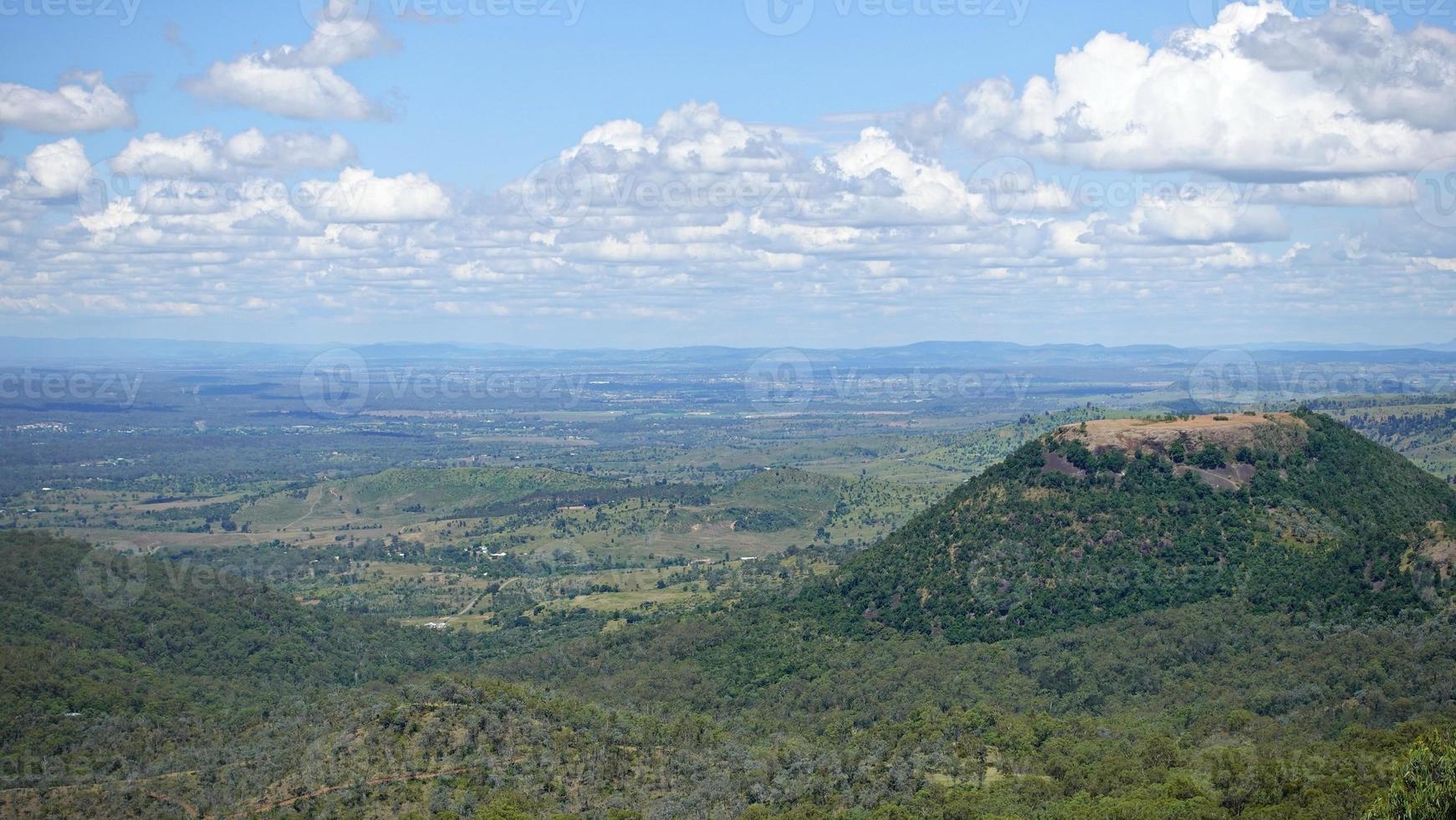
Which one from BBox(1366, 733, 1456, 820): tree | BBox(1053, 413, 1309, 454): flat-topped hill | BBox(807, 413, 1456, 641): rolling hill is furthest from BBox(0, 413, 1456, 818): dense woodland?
BBox(1053, 413, 1309, 454): flat-topped hill

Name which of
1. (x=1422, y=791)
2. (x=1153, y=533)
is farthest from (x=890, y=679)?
(x=1422, y=791)

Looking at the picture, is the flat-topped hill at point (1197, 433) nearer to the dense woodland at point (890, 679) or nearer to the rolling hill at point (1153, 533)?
the rolling hill at point (1153, 533)

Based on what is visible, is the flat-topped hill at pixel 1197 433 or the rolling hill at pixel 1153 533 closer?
the rolling hill at pixel 1153 533

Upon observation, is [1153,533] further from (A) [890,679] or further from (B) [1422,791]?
(B) [1422,791]

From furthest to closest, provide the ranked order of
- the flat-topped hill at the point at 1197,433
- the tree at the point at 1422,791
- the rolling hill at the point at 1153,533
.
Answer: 1. the flat-topped hill at the point at 1197,433
2. the rolling hill at the point at 1153,533
3. the tree at the point at 1422,791

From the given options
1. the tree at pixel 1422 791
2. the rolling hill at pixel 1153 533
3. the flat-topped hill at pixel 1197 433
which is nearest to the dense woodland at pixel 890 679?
the tree at pixel 1422 791

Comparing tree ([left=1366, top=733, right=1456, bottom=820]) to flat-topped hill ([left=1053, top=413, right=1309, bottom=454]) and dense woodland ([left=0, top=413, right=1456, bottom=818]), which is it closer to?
dense woodland ([left=0, top=413, right=1456, bottom=818])

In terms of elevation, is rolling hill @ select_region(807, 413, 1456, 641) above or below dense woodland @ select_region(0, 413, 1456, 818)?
above

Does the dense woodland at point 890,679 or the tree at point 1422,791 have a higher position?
the tree at point 1422,791

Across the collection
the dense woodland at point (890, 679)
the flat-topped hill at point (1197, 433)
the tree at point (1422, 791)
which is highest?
the flat-topped hill at point (1197, 433)

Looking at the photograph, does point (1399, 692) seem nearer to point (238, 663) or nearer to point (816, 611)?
point (816, 611)

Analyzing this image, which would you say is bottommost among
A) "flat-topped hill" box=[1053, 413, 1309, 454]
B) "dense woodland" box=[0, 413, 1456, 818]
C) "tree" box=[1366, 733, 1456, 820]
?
"dense woodland" box=[0, 413, 1456, 818]
